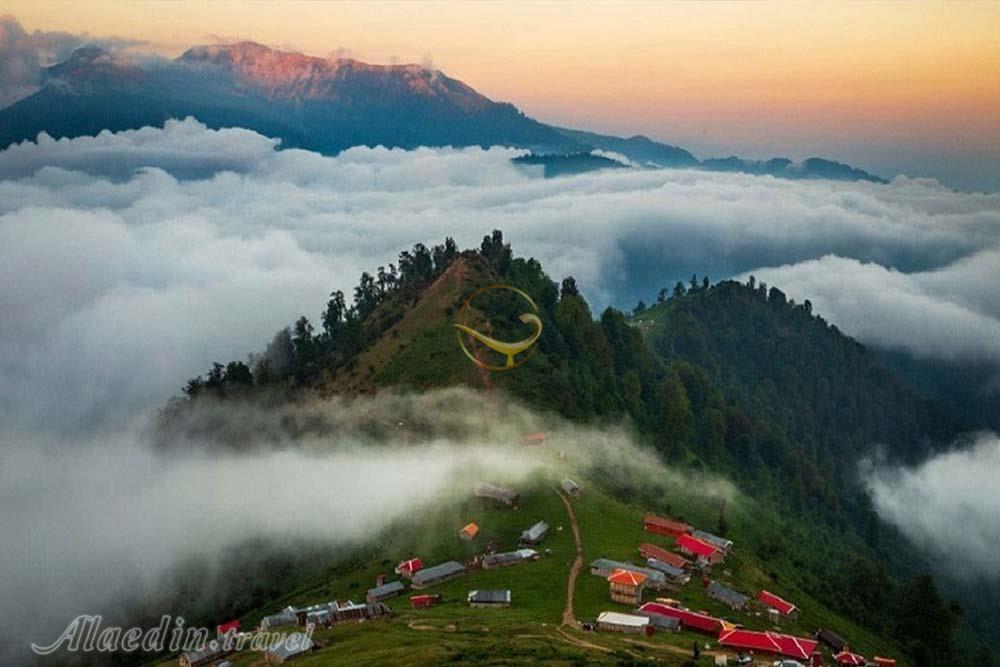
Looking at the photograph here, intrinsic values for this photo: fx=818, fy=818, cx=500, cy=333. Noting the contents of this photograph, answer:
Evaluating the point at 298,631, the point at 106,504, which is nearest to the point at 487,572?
the point at 298,631

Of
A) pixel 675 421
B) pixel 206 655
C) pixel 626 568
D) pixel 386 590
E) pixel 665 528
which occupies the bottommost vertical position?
pixel 675 421

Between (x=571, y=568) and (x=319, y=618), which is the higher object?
(x=571, y=568)

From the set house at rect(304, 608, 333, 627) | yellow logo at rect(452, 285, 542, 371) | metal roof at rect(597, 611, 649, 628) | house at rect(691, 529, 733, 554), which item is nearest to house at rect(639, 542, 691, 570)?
house at rect(691, 529, 733, 554)

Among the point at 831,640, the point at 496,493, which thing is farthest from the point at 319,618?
the point at 831,640

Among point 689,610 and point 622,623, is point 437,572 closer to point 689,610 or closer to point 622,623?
point 622,623

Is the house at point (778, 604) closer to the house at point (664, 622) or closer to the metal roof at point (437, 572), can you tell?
the house at point (664, 622)
